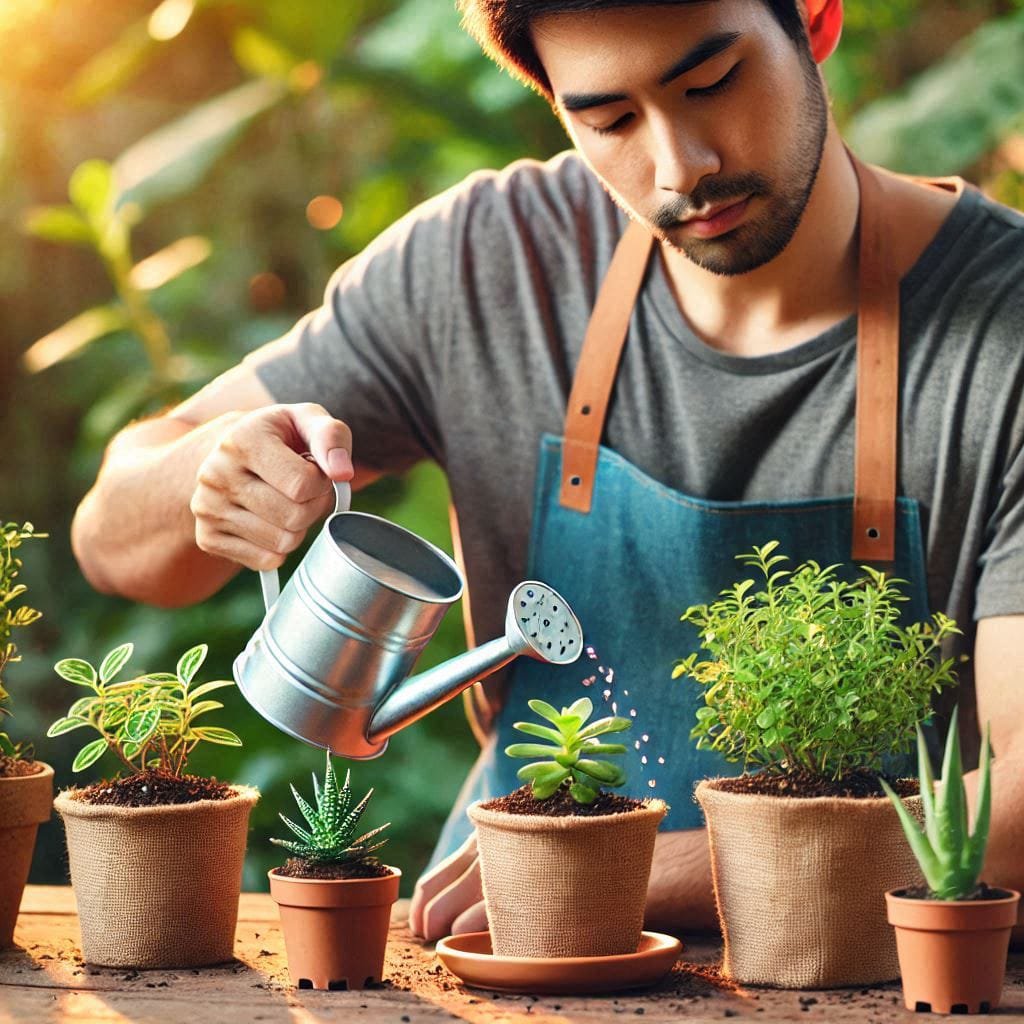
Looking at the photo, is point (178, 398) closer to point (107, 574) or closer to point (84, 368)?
point (84, 368)

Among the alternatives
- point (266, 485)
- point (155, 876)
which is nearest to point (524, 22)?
point (266, 485)

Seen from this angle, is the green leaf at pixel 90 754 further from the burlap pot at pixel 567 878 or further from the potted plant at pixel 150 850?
the burlap pot at pixel 567 878

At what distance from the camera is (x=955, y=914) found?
1.13 m

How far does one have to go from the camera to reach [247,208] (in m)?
4.29

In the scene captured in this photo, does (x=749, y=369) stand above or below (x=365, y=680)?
above

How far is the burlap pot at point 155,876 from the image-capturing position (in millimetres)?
1336

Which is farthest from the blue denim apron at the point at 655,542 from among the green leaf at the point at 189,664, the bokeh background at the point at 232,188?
the bokeh background at the point at 232,188

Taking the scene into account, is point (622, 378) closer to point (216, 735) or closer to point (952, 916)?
point (216, 735)

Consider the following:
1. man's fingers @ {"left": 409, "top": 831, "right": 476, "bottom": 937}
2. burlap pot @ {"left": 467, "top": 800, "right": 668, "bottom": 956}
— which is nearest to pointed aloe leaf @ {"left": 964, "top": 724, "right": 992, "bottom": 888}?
burlap pot @ {"left": 467, "top": 800, "right": 668, "bottom": 956}

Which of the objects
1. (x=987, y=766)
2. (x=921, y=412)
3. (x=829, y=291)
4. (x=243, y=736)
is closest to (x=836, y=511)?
(x=921, y=412)

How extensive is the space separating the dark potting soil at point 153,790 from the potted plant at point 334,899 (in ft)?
0.41

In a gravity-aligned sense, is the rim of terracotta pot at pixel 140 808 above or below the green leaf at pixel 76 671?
below

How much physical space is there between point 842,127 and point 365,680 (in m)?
2.79

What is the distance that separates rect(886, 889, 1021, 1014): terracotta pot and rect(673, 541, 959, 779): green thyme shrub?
15 cm
